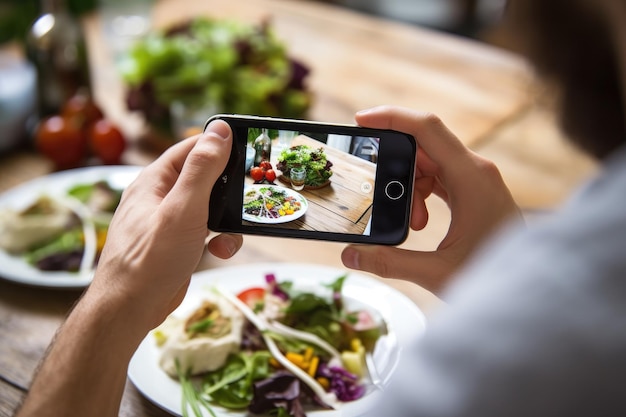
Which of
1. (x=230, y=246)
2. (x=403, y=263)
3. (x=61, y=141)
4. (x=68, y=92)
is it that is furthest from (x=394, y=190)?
(x=68, y=92)

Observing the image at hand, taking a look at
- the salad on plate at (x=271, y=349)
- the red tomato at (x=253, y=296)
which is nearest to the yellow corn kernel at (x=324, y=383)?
the salad on plate at (x=271, y=349)

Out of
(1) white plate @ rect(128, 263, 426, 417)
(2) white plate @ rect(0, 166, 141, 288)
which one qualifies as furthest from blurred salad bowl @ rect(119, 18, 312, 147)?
(1) white plate @ rect(128, 263, 426, 417)

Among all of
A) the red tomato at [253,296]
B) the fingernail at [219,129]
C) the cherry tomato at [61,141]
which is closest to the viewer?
the fingernail at [219,129]

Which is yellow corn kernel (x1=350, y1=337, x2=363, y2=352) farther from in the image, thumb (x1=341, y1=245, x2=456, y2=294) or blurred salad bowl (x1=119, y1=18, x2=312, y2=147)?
blurred salad bowl (x1=119, y1=18, x2=312, y2=147)

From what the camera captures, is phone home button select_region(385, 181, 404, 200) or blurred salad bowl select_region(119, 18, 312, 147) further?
blurred salad bowl select_region(119, 18, 312, 147)

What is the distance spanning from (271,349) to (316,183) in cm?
28

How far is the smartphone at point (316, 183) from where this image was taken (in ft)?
3.24

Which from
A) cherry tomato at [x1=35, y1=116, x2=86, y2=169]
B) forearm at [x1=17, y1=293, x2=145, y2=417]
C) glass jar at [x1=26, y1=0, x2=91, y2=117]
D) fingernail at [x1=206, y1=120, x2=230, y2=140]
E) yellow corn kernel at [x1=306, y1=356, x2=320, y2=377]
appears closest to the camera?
forearm at [x1=17, y1=293, x2=145, y2=417]

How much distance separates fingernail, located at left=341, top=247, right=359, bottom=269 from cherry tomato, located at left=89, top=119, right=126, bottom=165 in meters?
0.92

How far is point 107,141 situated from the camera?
171 centimetres

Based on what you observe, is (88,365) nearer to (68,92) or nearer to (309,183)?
(309,183)

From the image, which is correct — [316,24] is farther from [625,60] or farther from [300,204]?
[625,60]

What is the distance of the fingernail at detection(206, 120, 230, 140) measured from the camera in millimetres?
961

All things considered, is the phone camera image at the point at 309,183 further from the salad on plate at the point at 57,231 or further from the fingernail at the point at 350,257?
the salad on plate at the point at 57,231
